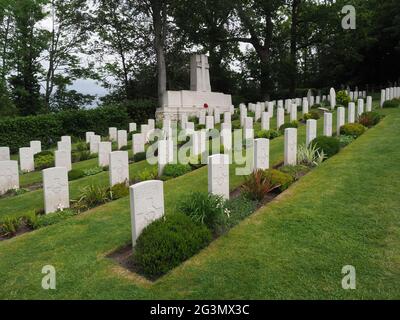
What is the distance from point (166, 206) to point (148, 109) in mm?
19044

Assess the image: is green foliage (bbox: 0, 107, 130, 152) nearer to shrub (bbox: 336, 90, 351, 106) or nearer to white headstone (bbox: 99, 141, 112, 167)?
white headstone (bbox: 99, 141, 112, 167)

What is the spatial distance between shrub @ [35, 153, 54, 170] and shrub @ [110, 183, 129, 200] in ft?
19.6

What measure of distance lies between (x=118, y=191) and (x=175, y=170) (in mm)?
2017

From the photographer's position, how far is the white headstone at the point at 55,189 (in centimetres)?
759

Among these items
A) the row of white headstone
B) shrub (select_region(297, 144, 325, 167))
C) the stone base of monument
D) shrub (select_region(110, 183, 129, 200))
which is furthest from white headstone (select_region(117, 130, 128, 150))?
the row of white headstone

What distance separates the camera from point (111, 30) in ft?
105

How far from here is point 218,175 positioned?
6844 millimetres

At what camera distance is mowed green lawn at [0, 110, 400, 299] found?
442 cm

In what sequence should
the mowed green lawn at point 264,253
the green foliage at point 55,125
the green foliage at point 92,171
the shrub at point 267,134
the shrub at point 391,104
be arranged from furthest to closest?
the shrub at point 391,104 → the green foliage at point 55,125 → the shrub at point 267,134 → the green foliage at point 92,171 → the mowed green lawn at point 264,253

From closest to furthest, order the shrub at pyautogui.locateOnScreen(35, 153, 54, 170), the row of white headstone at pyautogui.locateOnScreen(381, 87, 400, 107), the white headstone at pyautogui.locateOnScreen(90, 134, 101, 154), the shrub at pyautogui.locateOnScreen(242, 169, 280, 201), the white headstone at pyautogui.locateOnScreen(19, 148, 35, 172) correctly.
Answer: the shrub at pyautogui.locateOnScreen(242, 169, 280, 201)
the white headstone at pyautogui.locateOnScreen(19, 148, 35, 172)
the shrub at pyautogui.locateOnScreen(35, 153, 54, 170)
the white headstone at pyautogui.locateOnScreen(90, 134, 101, 154)
the row of white headstone at pyautogui.locateOnScreen(381, 87, 400, 107)

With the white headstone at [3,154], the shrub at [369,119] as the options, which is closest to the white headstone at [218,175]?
the shrub at [369,119]

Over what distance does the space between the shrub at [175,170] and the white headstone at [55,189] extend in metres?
2.91

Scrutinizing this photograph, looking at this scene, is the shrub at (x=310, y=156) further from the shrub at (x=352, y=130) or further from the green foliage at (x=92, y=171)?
the green foliage at (x=92, y=171)

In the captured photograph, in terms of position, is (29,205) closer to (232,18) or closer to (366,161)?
(366,161)
